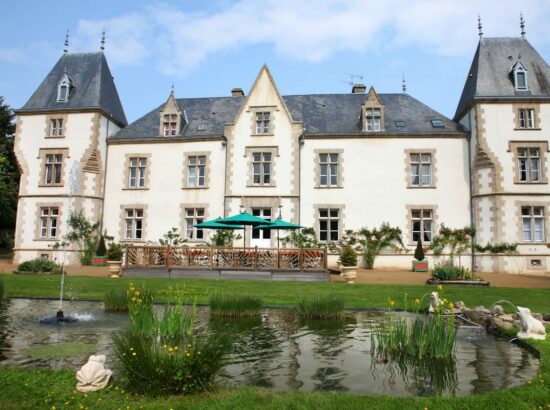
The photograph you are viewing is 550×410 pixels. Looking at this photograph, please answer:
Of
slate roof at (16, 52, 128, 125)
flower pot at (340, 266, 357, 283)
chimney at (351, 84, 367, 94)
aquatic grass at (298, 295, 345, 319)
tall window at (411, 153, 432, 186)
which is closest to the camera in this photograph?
aquatic grass at (298, 295, 345, 319)

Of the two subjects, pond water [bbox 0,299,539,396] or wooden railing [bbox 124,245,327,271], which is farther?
wooden railing [bbox 124,245,327,271]

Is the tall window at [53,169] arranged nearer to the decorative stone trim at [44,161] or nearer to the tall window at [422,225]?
the decorative stone trim at [44,161]

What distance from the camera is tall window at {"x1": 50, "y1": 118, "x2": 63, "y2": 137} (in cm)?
2734

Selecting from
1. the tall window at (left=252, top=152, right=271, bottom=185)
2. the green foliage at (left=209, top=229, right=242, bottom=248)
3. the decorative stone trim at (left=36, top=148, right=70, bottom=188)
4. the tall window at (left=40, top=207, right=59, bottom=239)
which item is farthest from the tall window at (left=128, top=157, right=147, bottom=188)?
the tall window at (left=252, top=152, right=271, bottom=185)

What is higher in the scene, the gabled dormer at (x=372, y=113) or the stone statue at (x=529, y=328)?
the gabled dormer at (x=372, y=113)

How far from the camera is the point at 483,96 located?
24.3m

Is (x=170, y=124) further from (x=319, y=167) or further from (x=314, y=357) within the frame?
(x=314, y=357)

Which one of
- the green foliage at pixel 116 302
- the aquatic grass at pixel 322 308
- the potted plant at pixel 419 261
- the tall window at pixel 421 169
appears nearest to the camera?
the aquatic grass at pixel 322 308

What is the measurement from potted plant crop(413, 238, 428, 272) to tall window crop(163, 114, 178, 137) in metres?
16.6

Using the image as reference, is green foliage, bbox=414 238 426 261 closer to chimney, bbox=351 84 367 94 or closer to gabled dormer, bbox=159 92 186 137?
chimney, bbox=351 84 367 94

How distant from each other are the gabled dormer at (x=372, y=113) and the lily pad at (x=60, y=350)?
21.8 metres

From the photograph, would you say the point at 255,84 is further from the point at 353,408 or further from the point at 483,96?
the point at 353,408

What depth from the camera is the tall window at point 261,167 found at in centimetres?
2595

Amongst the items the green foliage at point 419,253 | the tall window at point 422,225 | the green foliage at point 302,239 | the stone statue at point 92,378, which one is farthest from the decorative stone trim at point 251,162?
the stone statue at point 92,378
